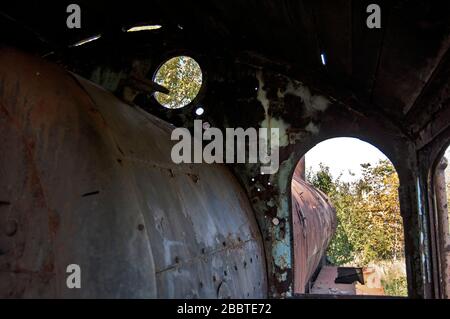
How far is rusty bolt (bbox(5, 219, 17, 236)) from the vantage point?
4.86 feet

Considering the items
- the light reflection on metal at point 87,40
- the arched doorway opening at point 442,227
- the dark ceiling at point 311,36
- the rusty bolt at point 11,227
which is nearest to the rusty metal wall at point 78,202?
the rusty bolt at point 11,227

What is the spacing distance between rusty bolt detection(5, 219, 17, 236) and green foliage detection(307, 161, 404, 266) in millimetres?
15911

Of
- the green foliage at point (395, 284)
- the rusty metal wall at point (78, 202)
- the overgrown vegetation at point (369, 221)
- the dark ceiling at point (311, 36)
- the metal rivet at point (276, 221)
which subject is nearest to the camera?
the rusty metal wall at point (78, 202)

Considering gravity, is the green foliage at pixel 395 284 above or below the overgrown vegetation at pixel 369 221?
below

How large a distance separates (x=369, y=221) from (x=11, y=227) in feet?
56.1

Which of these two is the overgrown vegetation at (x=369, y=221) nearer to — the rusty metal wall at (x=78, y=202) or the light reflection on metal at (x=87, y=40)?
the light reflection on metal at (x=87, y=40)

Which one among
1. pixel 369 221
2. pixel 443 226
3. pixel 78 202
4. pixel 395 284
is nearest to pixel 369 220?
pixel 369 221

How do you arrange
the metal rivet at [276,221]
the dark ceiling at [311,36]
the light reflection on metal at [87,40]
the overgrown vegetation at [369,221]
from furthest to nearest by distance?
the overgrown vegetation at [369,221]
the light reflection on metal at [87,40]
the metal rivet at [276,221]
the dark ceiling at [311,36]

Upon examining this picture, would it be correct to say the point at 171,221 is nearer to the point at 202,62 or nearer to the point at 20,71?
the point at 20,71

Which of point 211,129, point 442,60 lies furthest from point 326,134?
point 442,60

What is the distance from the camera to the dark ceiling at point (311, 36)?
2018 millimetres

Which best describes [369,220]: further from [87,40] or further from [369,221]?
[87,40]

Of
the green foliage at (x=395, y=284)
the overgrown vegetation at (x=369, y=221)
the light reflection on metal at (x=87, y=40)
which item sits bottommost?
the green foliage at (x=395, y=284)

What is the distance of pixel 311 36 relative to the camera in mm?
2809
